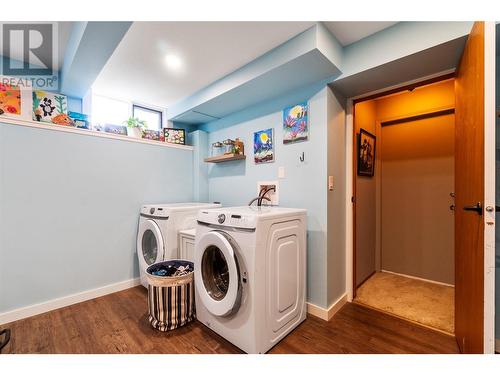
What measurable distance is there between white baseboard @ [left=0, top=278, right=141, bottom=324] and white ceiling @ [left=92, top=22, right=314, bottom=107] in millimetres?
2198

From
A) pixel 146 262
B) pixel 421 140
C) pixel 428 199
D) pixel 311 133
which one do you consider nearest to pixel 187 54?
pixel 311 133

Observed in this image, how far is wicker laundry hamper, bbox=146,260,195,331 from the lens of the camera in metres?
1.69

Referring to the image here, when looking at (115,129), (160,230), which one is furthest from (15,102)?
(160,230)

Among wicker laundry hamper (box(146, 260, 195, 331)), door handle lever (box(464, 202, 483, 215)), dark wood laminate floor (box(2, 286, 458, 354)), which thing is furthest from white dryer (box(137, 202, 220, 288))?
door handle lever (box(464, 202, 483, 215))

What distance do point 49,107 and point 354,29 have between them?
266 centimetres

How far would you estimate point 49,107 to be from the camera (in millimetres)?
2020

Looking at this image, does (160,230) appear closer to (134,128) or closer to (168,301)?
(168,301)

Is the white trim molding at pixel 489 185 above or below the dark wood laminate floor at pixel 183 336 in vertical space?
above

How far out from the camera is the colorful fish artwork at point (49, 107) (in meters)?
1.97

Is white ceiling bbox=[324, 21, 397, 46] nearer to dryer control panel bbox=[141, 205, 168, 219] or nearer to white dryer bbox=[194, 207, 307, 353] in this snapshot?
white dryer bbox=[194, 207, 307, 353]

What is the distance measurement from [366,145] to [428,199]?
3.28 feet

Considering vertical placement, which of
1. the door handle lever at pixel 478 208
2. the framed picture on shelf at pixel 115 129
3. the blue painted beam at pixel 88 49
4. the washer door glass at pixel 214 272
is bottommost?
the washer door glass at pixel 214 272

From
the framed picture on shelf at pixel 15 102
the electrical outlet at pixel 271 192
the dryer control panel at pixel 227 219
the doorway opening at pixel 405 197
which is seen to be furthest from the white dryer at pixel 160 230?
the doorway opening at pixel 405 197

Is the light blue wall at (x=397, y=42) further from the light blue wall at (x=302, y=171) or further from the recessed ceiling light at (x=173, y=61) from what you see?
the recessed ceiling light at (x=173, y=61)
